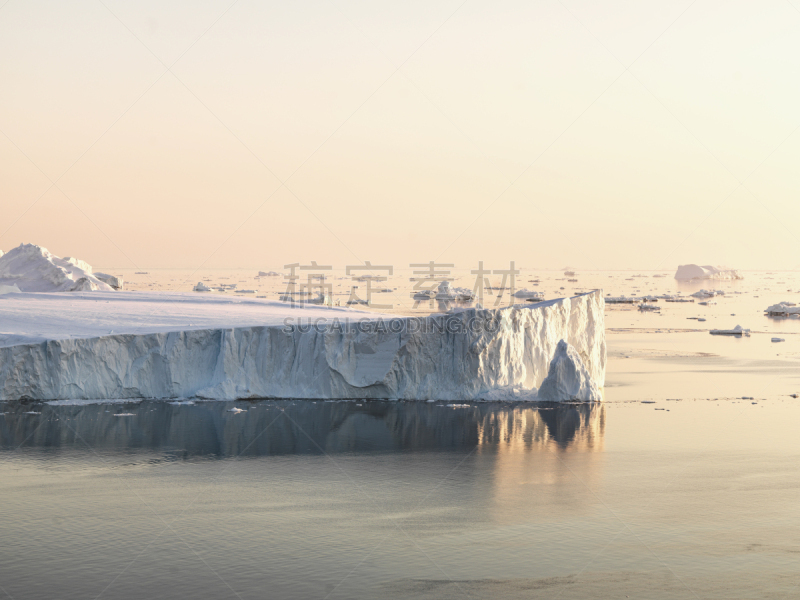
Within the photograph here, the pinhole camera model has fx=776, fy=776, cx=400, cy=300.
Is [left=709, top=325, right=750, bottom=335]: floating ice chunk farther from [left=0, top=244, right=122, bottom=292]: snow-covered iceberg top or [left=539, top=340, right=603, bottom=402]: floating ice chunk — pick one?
[left=0, top=244, right=122, bottom=292]: snow-covered iceberg top

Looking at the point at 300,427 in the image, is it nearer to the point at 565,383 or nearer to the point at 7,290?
the point at 565,383

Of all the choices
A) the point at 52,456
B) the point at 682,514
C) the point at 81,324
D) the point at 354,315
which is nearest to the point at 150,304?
the point at 81,324

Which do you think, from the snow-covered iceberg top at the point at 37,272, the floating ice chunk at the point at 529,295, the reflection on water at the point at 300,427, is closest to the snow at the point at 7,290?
the snow-covered iceberg top at the point at 37,272

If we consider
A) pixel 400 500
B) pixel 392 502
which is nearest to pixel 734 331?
pixel 400 500

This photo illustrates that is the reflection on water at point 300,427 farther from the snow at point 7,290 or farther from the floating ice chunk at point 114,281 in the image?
the floating ice chunk at point 114,281

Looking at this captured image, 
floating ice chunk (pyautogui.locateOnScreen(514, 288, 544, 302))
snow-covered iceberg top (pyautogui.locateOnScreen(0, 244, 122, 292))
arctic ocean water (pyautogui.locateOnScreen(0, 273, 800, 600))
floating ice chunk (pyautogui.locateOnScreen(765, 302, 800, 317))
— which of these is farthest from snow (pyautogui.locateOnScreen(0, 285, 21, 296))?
floating ice chunk (pyautogui.locateOnScreen(765, 302, 800, 317))

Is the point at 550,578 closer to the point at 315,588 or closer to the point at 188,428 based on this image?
the point at 315,588
